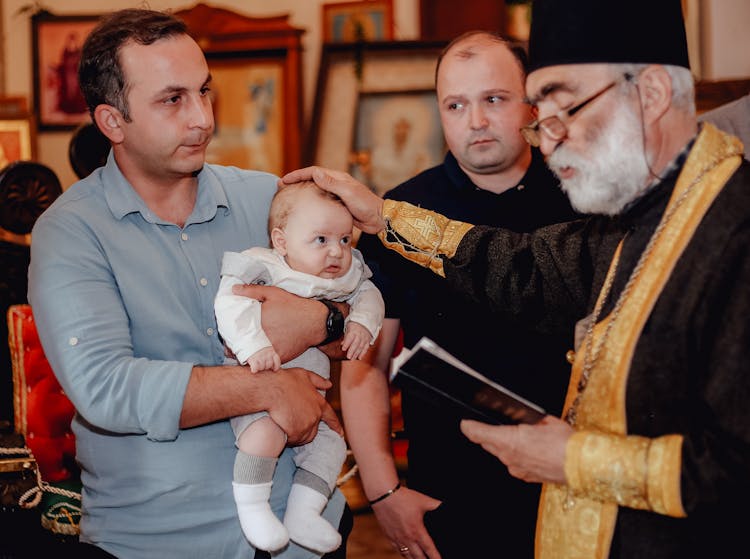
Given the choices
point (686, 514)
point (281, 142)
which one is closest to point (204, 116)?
point (686, 514)

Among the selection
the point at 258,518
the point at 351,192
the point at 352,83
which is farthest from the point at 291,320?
the point at 352,83

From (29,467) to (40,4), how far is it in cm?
435

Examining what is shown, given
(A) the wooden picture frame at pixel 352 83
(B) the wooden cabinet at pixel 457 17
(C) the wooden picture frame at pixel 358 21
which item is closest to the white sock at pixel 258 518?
(A) the wooden picture frame at pixel 352 83

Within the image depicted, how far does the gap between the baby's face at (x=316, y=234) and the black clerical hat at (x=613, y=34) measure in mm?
693

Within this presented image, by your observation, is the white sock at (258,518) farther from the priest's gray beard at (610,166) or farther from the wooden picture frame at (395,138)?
the wooden picture frame at (395,138)

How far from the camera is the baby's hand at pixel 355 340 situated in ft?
8.07

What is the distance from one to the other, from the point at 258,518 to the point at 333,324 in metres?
0.57

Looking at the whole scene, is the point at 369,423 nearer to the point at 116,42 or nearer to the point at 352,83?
the point at 116,42

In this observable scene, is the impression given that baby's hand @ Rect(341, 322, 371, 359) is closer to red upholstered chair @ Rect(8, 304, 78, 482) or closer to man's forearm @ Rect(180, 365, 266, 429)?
man's forearm @ Rect(180, 365, 266, 429)

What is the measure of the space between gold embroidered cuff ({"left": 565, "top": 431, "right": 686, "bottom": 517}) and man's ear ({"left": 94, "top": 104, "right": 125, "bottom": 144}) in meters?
1.51

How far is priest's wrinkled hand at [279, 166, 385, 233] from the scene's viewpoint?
2500 millimetres

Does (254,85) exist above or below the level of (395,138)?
above

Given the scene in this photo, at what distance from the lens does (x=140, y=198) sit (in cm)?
246

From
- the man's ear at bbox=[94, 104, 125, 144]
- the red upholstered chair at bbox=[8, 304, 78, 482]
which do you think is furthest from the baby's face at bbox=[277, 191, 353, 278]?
the red upholstered chair at bbox=[8, 304, 78, 482]
